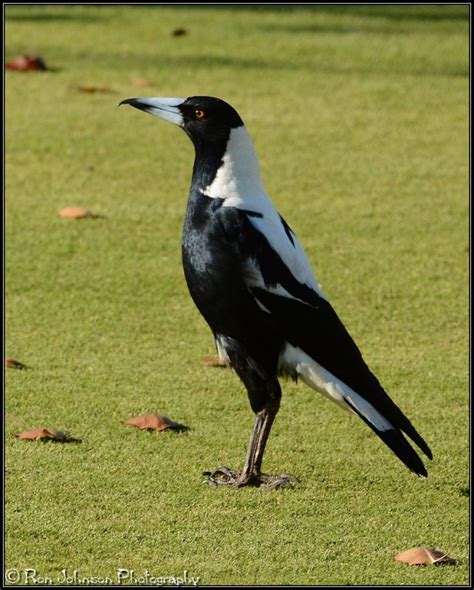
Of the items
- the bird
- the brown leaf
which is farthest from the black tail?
the brown leaf

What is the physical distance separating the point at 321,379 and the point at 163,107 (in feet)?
3.82

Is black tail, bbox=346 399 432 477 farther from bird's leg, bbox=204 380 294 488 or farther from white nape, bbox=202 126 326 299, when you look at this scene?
white nape, bbox=202 126 326 299

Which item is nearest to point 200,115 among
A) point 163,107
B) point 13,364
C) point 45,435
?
point 163,107

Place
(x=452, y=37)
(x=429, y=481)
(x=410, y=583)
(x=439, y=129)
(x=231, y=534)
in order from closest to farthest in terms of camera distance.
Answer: (x=410, y=583) → (x=231, y=534) → (x=429, y=481) → (x=439, y=129) → (x=452, y=37)

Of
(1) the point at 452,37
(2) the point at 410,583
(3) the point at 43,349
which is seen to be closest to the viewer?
(2) the point at 410,583

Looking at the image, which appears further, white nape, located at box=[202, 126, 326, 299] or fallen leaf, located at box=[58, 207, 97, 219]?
fallen leaf, located at box=[58, 207, 97, 219]

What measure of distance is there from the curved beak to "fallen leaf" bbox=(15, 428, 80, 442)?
123 centimetres

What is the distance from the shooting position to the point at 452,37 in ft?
41.1

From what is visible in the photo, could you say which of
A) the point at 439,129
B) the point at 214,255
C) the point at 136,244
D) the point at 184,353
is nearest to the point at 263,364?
the point at 214,255

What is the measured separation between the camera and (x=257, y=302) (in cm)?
449

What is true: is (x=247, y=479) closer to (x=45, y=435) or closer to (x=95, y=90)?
(x=45, y=435)

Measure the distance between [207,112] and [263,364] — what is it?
3.03 feet

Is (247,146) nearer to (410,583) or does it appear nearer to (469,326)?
(410,583)

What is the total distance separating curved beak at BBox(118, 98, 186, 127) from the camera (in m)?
4.81
